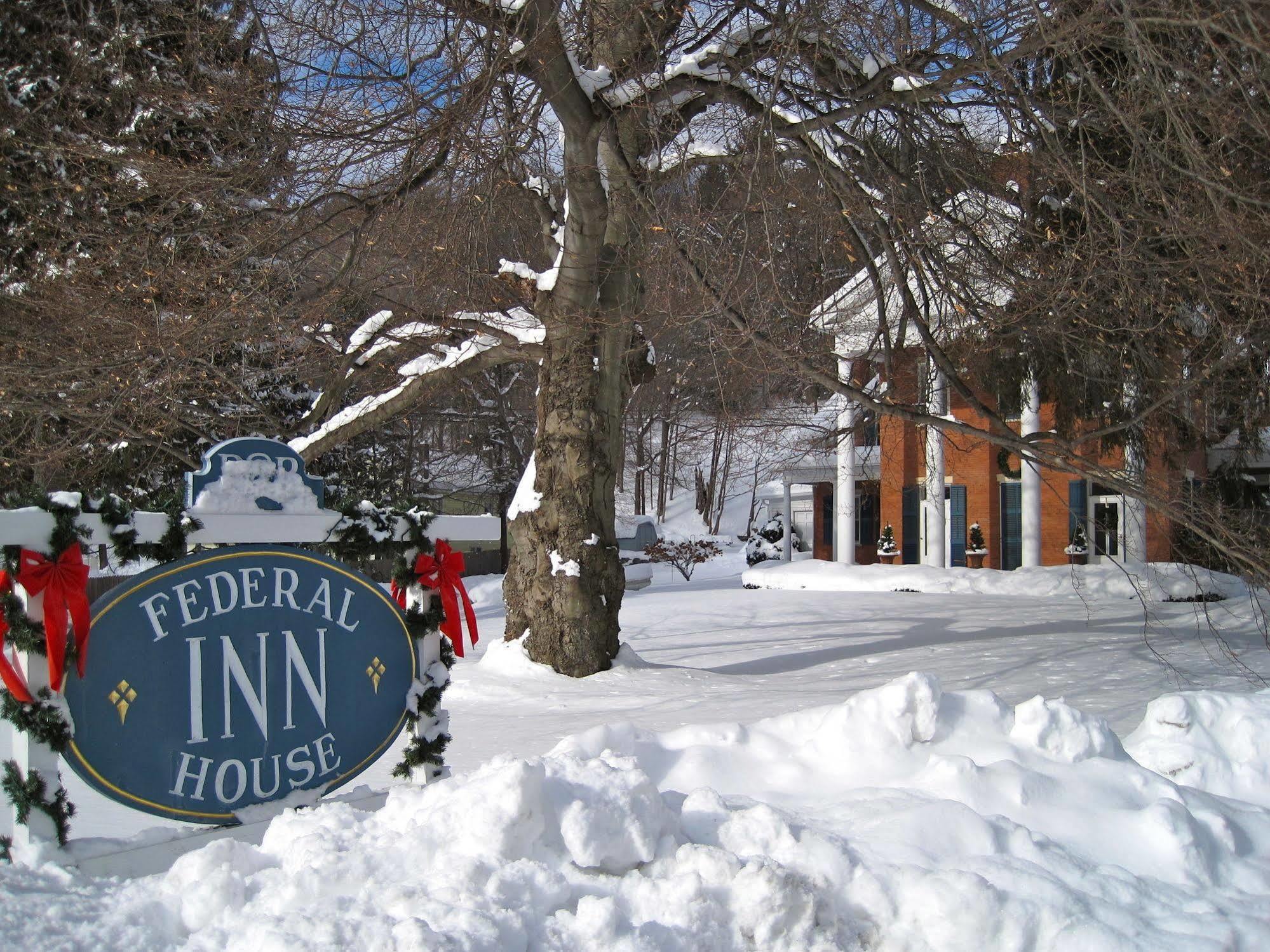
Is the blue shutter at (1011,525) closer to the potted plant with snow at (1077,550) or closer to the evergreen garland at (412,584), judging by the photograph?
the potted plant with snow at (1077,550)

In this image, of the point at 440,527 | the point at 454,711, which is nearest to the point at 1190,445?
the point at 454,711

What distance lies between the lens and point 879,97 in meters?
8.39

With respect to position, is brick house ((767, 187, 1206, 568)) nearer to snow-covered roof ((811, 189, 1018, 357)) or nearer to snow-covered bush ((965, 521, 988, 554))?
snow-covered bush ((965, 521, 988, 554))

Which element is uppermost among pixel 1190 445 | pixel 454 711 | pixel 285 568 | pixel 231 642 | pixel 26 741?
pixel 1190 445

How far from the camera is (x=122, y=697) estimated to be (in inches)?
144

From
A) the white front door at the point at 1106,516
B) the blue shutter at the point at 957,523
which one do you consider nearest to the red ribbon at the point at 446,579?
the white front door at the point at 1106,516

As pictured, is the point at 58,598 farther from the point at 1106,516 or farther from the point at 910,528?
the point at 910,528

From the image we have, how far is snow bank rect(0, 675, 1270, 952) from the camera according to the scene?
297 cm

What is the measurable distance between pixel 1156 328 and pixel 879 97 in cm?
285

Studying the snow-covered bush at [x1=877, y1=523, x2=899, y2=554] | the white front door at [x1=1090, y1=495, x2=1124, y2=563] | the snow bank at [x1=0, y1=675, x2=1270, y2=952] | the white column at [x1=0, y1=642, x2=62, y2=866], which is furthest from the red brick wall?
the white column at [x1=0, y1=642, x2=62, y2=866]

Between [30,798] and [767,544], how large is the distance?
30.3 metres

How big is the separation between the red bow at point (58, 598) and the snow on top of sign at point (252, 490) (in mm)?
518

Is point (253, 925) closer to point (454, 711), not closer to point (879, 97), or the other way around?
point (454, 711)

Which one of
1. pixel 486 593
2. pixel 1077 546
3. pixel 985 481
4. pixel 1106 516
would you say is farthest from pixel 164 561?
pixel 1106 516
